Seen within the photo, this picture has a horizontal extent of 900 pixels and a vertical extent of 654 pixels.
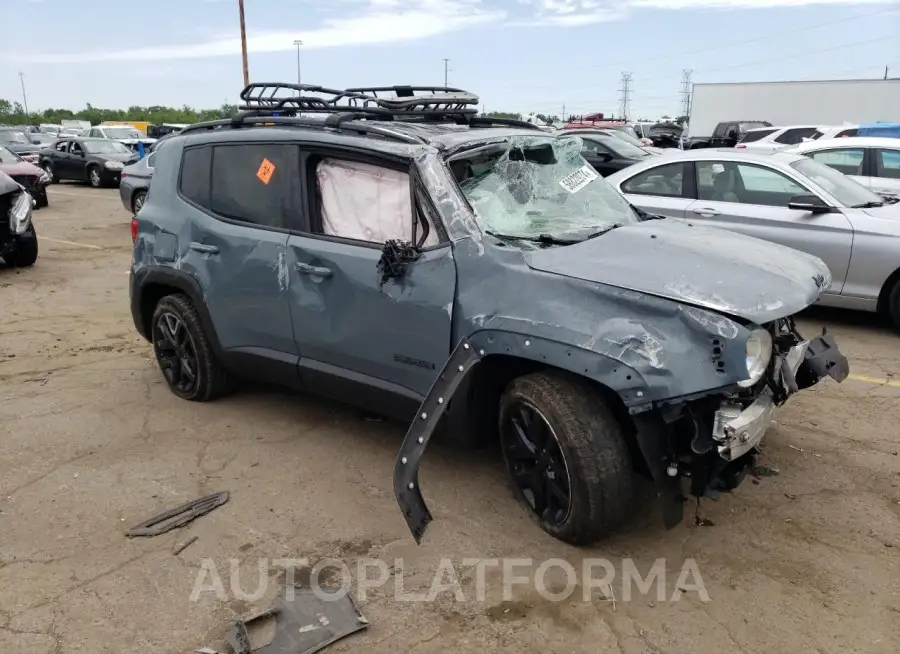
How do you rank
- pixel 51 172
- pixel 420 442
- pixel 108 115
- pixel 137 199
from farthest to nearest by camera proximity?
1. pixel 108 115
2. pixel 51 172
3. pixel 137 199
4. pixel 420 442

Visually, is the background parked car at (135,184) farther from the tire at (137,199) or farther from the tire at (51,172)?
the tire at (51,172)

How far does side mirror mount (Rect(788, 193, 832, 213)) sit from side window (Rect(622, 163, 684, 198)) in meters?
1.17

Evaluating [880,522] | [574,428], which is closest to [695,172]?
[880,522]

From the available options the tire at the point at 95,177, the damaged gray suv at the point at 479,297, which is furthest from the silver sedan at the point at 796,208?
the tire at the point at 95,177

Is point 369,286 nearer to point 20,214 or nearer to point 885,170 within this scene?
point 885,170

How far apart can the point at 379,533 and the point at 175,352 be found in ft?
7.65

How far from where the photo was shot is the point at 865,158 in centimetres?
863

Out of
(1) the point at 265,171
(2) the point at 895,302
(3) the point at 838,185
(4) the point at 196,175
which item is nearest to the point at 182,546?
(1) the point at 265,171

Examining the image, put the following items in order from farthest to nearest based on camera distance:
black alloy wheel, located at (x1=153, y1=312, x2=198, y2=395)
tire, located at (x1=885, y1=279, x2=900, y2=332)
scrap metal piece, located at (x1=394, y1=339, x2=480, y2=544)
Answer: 1. tire, located at (x1=885, y1=279, x2=900, y2=332)
2. black alloy wheel, located at (x1=153, y1=312, x2=198, y2=395)
3. scrap metal piece, located at (x1=394, y1=339, x2=480, y2=544)

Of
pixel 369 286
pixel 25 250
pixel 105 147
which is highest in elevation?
pixel 105 147

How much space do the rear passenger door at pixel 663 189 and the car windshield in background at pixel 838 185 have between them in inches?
38.8

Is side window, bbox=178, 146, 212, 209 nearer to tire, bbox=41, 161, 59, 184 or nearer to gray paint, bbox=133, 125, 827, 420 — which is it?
gray paint, bbox=133, 125, 827, 420

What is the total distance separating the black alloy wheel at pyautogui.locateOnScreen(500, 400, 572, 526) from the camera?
3250 mm

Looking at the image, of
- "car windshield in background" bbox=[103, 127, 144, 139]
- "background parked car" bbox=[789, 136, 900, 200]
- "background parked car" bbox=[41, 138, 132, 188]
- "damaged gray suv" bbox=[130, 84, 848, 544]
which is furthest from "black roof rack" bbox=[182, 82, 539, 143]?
"car windshield in background" bbox=[103, 127, 144, 139]
